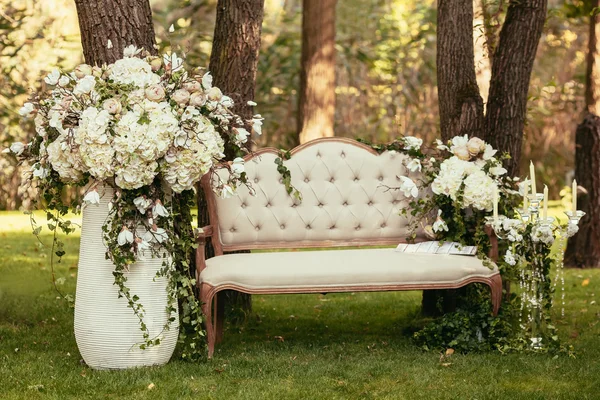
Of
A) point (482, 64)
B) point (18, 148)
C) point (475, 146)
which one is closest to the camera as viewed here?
point (18, 148)

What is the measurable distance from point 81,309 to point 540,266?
2.53 m

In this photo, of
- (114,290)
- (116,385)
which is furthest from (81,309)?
(116,385)

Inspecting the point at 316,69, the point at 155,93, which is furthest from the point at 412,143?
the point at 316,69

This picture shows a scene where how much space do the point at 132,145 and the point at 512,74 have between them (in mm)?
2950

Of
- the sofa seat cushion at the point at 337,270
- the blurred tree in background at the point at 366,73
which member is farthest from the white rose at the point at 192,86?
the blurred tree in background at the point at 366,73

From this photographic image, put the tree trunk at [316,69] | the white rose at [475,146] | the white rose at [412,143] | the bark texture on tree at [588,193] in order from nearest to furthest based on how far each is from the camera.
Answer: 1. the white rose at [475,146]
2. the white rose at [412,143]
3. the bark texture on tree at [588,193]
4. the tree trunk at [316,69]

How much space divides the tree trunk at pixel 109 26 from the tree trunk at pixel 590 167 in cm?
483

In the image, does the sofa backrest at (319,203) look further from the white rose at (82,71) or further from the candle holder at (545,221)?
the white rose at (82,71)

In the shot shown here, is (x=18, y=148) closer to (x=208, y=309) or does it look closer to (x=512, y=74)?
(x=208, y=309)

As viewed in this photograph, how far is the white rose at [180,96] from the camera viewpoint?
4.48 metres

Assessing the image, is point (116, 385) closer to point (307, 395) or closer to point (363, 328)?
point (307, 395)

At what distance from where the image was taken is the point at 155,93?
440cm

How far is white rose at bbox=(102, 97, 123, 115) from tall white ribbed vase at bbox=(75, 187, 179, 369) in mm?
439

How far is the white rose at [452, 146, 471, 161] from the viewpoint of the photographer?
5.46 metres
